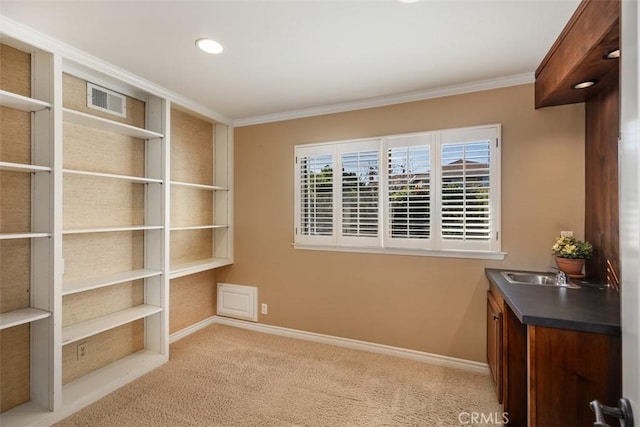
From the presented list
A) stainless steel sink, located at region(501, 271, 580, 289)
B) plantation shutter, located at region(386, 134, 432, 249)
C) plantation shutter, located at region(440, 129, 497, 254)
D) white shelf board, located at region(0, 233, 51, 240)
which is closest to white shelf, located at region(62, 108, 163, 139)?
white shelf board, located at region(0, 233, 51, 240)

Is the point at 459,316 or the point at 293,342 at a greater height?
the point at 459,316

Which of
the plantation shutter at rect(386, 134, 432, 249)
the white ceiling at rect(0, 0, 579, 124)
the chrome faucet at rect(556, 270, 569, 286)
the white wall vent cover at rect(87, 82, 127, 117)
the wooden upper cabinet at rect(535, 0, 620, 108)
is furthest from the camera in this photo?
the plantation shutter at rect(386, 134, 432, 249)

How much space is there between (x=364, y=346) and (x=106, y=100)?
3328 mm

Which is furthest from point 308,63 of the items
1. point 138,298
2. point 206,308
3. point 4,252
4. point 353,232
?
point 206,308

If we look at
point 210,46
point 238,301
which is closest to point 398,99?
point 210,46

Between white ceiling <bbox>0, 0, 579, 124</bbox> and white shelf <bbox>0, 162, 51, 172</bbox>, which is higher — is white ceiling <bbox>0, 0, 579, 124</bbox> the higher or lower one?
the higher one

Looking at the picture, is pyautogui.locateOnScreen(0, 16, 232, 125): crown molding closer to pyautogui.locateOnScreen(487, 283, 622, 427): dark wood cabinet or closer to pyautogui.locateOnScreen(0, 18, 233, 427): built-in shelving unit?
pyautogui.locateOnScreen(0, 18, 233, 427): built-in shelving unit

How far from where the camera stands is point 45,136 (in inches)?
82.9

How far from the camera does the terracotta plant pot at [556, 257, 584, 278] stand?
223 centimetres

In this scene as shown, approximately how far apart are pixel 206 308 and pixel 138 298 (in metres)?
1.00

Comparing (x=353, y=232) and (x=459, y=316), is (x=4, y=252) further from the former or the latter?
(x=459, y=316)

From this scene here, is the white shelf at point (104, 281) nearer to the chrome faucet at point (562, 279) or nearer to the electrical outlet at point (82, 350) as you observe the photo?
the electrical outlet at point (82, 350)

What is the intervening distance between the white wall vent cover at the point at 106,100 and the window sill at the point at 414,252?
212 centimetres

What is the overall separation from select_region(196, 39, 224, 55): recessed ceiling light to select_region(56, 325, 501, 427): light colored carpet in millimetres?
2561
